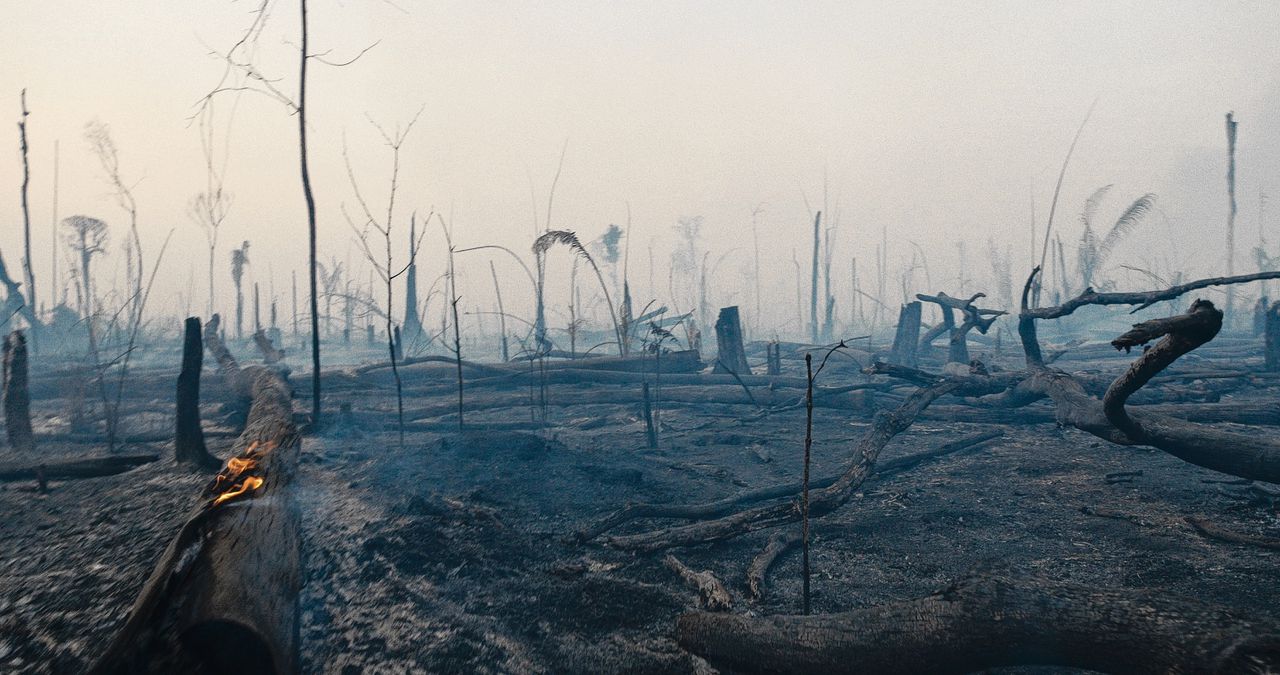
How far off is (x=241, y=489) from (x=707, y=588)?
2.91 metres

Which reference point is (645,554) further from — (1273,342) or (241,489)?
(1273,342)

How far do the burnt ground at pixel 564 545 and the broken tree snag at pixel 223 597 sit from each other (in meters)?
0.66

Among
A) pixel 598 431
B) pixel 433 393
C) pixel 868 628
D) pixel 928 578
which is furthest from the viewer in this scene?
pixel 433 393

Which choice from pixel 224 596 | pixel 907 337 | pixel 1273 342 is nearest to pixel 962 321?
pixel 907 337

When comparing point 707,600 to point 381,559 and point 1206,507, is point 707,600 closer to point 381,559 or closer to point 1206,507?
point 381,559

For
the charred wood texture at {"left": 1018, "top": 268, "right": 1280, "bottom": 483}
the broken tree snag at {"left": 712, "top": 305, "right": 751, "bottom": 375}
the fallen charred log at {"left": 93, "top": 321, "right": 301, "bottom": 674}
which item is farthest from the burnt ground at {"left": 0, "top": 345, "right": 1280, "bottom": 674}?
the broken tree snag at {"left": 712, "top": 305, "right": 751, "bottom": 375}

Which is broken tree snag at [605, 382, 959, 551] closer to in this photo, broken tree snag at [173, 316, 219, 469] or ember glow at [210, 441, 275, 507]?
ember glow at [210, 441, 275, 507]

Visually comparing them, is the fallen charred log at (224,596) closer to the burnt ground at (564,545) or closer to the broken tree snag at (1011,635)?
the burnt ground at (564,545)

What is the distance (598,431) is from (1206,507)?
7.57 meters

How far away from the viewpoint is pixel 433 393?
12203mm

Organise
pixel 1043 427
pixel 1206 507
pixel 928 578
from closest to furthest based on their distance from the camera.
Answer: pixel 928 578
pixel 1206 507
pixel 1043 427

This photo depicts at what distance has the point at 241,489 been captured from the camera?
339cm

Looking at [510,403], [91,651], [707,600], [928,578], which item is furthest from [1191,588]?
[510,403]

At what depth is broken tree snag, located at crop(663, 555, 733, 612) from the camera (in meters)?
3.63
